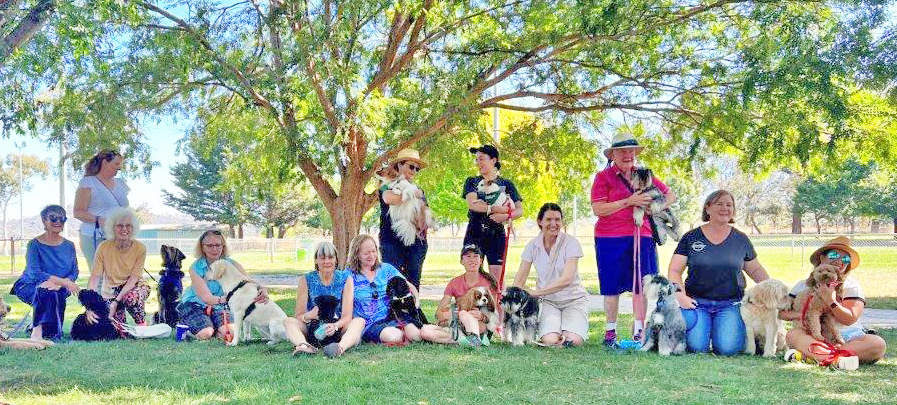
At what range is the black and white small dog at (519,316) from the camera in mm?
6488

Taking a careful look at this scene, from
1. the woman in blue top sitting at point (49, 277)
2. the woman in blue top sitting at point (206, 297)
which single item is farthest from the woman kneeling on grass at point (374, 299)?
the woman in blue top sitting at point (49, 277)

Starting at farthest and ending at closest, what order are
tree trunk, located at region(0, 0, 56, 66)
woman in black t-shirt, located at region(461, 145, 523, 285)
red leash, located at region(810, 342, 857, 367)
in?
woman in black t-shirt, located at region(461, 145, 523, 285), red leash, located at region(810, 342, 857, 367), tree trunk, located at region(0, 0, 56, 66)

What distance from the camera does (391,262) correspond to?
7.36 meters

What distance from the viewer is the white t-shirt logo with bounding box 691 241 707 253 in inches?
244

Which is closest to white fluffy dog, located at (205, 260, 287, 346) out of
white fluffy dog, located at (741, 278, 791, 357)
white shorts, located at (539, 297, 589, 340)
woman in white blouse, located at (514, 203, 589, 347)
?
woman in white blouse, located at (514, 203, 589, 347)

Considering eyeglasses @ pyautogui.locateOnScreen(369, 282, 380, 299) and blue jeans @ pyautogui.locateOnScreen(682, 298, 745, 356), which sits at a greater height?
eyeglasses @ pyautogui.locateOnScreen(369, 282, 380, 299)

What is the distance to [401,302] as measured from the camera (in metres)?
6.68

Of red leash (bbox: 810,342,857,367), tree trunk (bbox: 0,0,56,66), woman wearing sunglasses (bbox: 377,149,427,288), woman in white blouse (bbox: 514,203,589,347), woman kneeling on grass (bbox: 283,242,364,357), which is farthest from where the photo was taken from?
woman wearing sunglasses (bbox: 377,149,427,288)

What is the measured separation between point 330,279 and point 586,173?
9547mm

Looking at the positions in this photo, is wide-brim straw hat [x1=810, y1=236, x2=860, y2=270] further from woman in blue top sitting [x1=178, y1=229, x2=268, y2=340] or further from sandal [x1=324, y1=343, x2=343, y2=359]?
woman in blue top sitting [x1=178, y1=229, x2=268, y2=340]

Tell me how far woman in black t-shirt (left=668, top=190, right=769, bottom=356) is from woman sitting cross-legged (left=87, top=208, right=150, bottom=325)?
501 cm

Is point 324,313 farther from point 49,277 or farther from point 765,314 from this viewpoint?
point 765,314

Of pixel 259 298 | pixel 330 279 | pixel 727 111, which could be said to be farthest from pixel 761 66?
pixel 259 298

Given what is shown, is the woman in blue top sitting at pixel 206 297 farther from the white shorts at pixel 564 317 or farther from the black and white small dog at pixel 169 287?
the white shorts at pixel 564 317
